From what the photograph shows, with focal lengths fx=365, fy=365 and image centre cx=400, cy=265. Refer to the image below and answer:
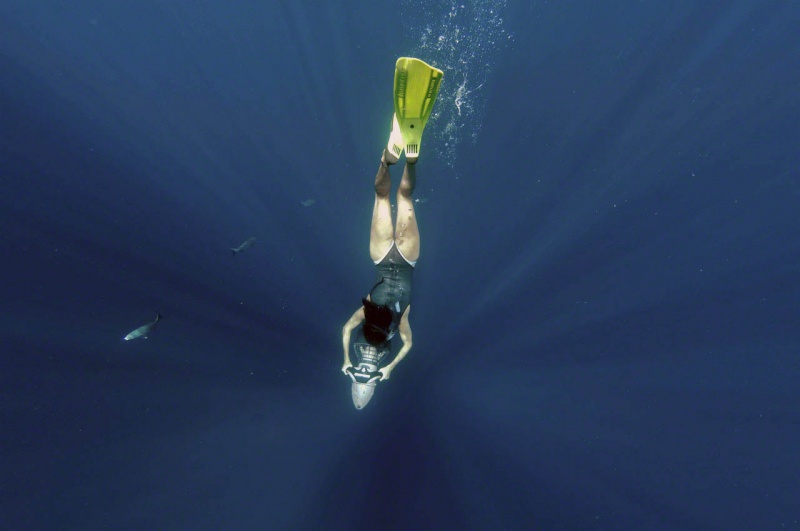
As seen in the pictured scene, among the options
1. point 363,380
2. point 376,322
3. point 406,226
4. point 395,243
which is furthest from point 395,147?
point 363,380

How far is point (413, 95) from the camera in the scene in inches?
147

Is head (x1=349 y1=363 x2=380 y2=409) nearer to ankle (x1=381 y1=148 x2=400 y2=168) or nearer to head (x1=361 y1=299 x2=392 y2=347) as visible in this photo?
head (x1=361 y1=299 x2=392 y2=347)

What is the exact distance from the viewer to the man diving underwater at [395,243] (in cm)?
370

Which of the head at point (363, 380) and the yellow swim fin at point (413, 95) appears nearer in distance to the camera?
the yellow swim fin at point (413, 95)

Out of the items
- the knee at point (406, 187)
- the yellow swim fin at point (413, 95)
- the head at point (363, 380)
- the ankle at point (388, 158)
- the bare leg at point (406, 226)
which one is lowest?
the head at point (363, 380)

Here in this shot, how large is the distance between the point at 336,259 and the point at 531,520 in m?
5.17

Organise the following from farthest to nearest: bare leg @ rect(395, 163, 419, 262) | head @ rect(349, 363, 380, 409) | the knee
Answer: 1. bare leg @ rect(395, 163, 419, 262)
2. the knee
3. head @ rect(349, 363, 380, 409)

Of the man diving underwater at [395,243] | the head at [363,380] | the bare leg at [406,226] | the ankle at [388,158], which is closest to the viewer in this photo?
the man diving underwater at [395,243]

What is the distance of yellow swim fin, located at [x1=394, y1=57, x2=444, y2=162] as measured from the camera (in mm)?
3564

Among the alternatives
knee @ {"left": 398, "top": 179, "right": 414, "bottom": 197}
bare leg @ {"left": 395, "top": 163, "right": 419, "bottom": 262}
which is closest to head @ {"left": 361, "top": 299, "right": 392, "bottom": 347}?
bare leg @ {"left": 395, "top": 163, "right": 419, "bottom": 262}

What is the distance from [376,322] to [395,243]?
123cm

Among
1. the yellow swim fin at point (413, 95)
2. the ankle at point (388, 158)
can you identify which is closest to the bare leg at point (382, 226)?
the ankle at point (388, 158)

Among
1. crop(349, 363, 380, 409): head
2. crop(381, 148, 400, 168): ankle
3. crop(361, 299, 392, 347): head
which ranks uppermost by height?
crop(381, 148, 400, 168): ankle

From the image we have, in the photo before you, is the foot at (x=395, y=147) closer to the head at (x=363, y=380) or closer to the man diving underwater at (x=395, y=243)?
the man diving underwater at (x=395, y=243)
